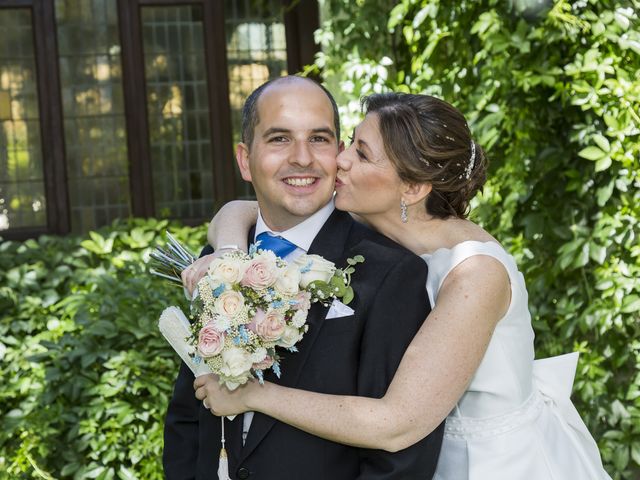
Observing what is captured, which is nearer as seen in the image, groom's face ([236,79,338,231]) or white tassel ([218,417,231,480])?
white tassel ([218,417,231,480])

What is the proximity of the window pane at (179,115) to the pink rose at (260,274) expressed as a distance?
503 cm

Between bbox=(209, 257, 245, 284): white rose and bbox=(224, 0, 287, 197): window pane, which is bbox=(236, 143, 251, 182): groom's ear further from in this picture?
bbox=(224, 0, 287, 197): window pane

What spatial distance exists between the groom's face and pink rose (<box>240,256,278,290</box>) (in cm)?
39

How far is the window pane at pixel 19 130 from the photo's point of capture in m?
7.19

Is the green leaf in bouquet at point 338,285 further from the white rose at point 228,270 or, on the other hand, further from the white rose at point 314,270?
the white rose at point 228,270

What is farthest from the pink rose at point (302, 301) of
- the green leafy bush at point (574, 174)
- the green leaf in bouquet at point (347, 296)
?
the green leafy bush at point (574, 174)

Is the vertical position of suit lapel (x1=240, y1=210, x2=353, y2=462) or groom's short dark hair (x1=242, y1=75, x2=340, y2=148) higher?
groom's short dark hair (x1=242, y1=75, x2=340, y2=148)

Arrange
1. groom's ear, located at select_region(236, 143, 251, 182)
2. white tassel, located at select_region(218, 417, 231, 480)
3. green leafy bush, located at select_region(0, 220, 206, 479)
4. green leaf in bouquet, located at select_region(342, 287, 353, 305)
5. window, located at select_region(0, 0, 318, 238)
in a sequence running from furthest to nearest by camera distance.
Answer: window, located at select_region(0, 0, 318, 238) < green leafy bush, located at select_region(0, 220, 206, 479) < groom's ear, located at select_region(236, 143, 251, 182) < white tassel, located at select_region(218, 417, 231, 480) < green leaf in bouquet, located at select_region(342, 287, 353, 305)

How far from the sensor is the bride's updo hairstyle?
2.75 metres

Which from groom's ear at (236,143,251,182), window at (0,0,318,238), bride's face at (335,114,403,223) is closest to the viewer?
bride's face at (335,114,403,223)

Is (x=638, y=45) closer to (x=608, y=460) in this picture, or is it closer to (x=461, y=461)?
(x=608, y=460)

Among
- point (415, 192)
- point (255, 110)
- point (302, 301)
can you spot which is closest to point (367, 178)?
point (415, 192)

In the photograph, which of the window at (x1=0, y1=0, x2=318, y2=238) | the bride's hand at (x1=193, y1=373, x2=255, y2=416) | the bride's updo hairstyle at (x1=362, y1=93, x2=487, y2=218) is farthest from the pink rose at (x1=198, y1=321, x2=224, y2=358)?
the window at (x1=0, y1=0, x2=318, y2=238)

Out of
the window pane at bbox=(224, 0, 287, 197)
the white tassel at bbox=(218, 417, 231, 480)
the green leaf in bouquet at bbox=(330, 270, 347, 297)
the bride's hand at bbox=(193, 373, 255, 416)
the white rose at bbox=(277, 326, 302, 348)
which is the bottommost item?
the white tassel at bbox=(218, 417, 231, 480)
